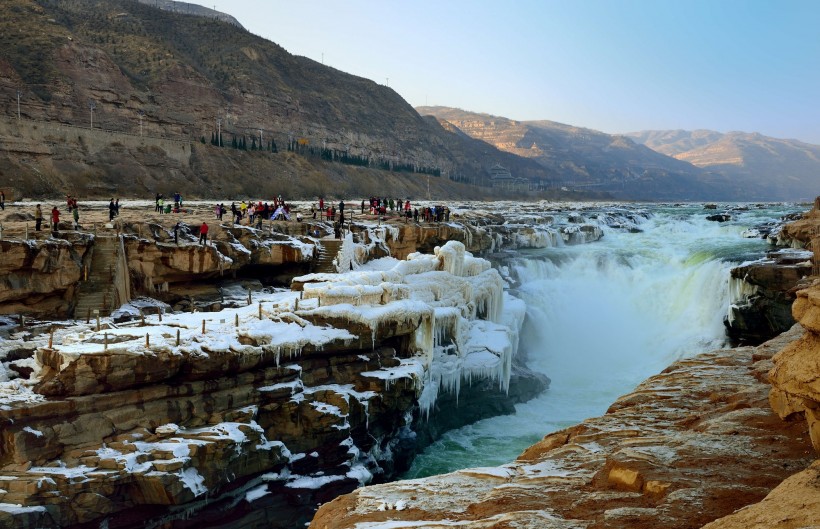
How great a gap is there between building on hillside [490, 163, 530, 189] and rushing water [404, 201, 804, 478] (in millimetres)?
96548

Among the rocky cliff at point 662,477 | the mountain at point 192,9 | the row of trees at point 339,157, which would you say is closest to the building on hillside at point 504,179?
the row of trees at point 339,157

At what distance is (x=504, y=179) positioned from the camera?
137625mm

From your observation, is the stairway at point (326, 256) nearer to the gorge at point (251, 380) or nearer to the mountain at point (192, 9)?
the gorge at point (251, 380)

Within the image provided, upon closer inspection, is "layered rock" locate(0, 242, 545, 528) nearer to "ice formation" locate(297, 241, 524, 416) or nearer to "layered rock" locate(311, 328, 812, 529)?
"ice formation" locate(297, 241, 524, 416)

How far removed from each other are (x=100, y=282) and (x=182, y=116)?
5949 cm

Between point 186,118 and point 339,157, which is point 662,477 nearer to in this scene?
point 186,118

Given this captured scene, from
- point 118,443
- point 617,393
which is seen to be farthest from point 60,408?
point 617,393

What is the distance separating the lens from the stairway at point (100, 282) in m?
18.5

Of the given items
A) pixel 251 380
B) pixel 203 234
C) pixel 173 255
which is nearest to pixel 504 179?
pixel 203 234

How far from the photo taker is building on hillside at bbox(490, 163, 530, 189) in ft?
438

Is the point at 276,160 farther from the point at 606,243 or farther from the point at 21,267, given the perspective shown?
the point at 21,267

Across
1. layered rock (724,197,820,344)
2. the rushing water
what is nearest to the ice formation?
the rushing water

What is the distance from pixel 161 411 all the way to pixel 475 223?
2642 cm

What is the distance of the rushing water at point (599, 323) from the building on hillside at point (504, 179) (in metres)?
96.5
